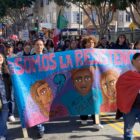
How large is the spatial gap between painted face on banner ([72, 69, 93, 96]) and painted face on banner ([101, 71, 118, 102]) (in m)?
0.28

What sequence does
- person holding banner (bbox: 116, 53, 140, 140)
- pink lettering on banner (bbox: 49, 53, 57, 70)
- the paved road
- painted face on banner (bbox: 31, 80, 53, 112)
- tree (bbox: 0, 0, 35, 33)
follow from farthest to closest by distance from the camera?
tree (bbox: 0, 0, 35, 33) < pink lettering on banner (bbox: 49, 53, 57, 70) < painted face on banner (bbox: 31, 80, 53, 112) < the paved road < person holding banner (bbox: 116, 53, 140, 140)

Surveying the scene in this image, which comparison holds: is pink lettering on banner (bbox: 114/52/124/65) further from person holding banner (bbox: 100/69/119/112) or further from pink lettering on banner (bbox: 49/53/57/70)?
pink lettering on banner (bbox: 49/53/57/70)

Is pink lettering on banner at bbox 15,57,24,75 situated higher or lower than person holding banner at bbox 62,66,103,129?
higher

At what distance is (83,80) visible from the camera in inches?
314

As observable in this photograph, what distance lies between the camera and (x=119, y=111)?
21.3ft

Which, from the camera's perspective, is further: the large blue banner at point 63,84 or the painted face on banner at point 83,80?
the painted face on banner at point 83,80

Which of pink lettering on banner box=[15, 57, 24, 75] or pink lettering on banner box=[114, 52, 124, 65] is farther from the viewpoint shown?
pink lettering on banner box=[114, 52, 124, 65]

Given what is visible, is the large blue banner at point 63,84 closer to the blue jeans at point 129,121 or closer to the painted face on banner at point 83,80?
the painted face on banner at point 83,80

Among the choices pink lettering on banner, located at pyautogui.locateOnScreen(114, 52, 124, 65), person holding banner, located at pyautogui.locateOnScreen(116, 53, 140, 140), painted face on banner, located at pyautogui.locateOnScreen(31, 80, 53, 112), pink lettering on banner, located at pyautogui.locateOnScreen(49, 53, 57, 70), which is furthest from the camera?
pink lettering on banner, located at pyautogui.locateOnScreen(114, 52, 124, 65)

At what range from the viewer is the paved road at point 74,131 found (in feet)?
25.1

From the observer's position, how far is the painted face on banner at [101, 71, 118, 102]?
8.16 metres

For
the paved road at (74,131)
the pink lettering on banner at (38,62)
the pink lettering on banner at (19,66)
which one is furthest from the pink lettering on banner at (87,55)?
the paved road at (74,131)

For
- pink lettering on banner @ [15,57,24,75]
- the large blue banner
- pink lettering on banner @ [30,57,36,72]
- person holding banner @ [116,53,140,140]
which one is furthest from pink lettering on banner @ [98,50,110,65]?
person holding banner @ [116,53,140,140]

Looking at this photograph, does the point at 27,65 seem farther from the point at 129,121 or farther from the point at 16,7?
the point at 16,7
